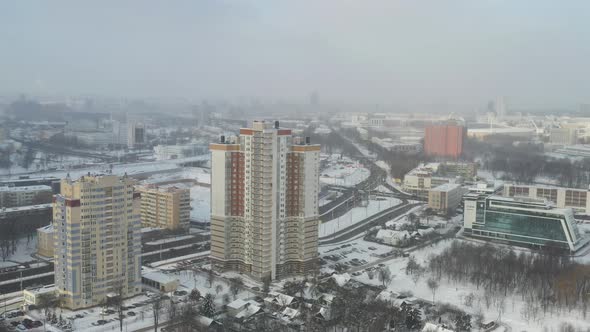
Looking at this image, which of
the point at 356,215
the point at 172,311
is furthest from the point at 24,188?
the point at 172,311

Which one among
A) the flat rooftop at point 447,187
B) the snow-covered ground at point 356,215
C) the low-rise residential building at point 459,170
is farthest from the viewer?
the low-rise residential building at point 459,170

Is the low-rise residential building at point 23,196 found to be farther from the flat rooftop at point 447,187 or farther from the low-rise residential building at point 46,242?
the flat rooftop at point 447,187

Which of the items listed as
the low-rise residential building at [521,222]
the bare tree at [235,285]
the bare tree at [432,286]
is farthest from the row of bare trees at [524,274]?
the bare tree at [235,285]

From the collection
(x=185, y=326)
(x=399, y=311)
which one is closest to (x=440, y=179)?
(x=399, y=311)

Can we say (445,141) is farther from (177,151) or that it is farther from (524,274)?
(524,274)

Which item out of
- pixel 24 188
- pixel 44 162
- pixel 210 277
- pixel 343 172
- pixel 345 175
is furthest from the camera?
pixel 44 162

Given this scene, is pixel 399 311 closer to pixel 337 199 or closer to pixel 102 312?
pixel 102 312
